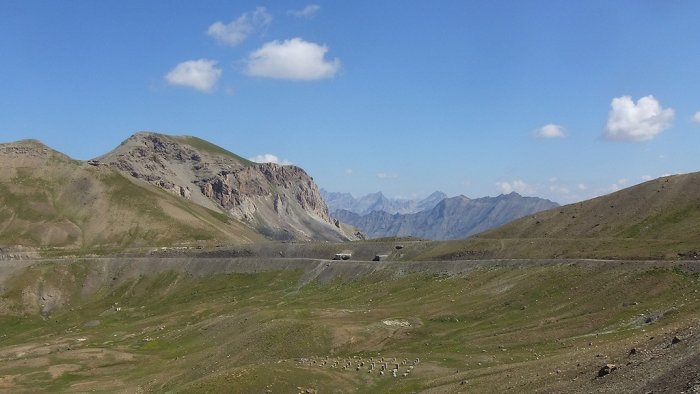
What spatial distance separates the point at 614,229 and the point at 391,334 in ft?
297

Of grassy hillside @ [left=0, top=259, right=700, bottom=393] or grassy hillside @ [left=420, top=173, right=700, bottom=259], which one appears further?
grassy hillside @ [left=420, top=173, right=700, bottom=259]

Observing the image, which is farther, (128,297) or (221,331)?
(128,297)

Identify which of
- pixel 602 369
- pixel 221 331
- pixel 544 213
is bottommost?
pixel 221 331

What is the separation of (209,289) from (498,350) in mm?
121783

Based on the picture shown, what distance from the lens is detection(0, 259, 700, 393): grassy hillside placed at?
5569cm

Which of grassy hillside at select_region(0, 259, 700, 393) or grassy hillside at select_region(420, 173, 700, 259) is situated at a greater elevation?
grassy hillside at select_region(420, 173, 700, 259)

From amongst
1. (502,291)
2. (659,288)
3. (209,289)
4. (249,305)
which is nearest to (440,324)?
(502,291)

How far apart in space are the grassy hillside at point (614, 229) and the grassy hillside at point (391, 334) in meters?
12.5

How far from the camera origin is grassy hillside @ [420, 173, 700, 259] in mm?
120000

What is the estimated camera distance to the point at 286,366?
7019cm

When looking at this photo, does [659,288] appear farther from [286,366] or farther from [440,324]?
[286,366]

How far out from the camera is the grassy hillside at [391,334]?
55.7 metres

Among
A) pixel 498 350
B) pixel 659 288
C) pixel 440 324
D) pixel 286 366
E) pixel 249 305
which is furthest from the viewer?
pixel 249 305

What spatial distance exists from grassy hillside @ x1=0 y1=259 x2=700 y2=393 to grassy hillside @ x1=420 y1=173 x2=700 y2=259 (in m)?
12.5
